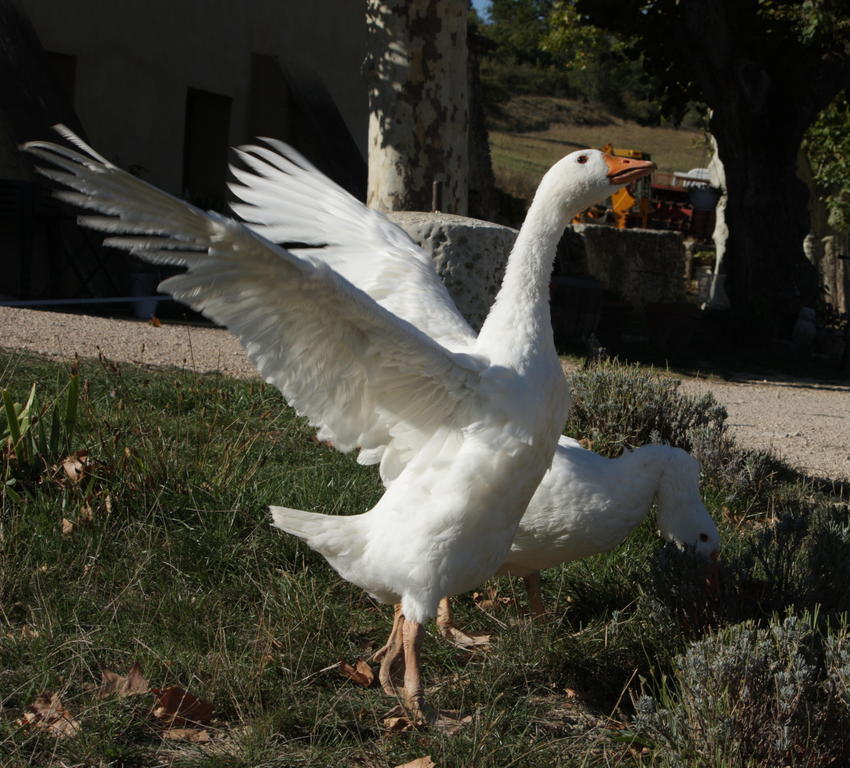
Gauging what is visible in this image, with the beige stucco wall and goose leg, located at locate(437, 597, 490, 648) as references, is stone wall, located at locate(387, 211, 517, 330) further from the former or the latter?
the beige stucco wall

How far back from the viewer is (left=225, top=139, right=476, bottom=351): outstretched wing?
4359mm

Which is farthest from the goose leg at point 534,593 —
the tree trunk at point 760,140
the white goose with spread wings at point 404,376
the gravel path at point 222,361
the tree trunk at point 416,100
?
the tree trunk at point 760,140

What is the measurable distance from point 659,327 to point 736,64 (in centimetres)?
373

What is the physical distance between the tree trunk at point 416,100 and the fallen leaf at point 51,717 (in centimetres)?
656

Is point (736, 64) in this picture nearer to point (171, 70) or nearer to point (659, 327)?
point (659, 327)

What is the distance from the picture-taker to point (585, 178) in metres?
3.38

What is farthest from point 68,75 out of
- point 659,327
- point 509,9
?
point 509,9

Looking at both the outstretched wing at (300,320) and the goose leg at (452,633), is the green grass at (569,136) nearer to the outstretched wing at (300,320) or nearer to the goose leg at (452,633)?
the goose leg at (452,633)

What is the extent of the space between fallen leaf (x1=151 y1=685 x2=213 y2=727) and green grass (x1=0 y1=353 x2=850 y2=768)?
0.14ft

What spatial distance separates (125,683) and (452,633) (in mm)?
1194

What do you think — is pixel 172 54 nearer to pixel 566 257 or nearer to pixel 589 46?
pixel 566 257

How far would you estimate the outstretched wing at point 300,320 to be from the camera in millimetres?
2820

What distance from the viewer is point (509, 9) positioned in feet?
198

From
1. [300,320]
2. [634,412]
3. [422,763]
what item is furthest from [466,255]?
[422,763]
